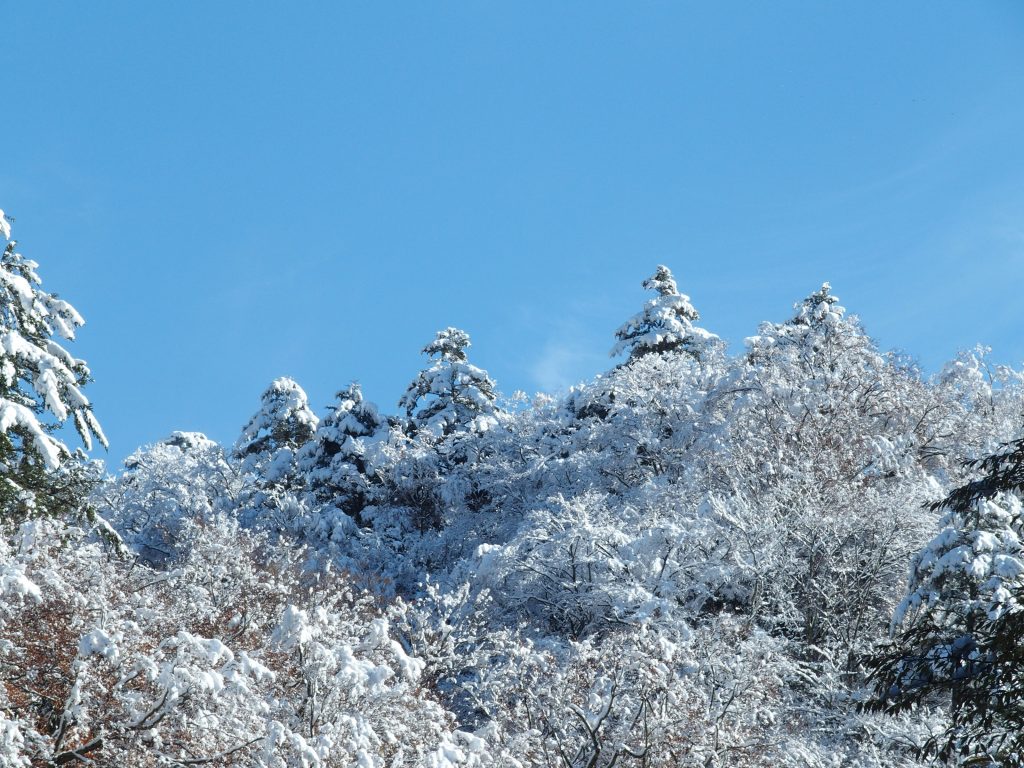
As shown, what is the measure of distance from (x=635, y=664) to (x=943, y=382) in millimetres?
23172

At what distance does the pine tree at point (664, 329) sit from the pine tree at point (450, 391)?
6396mm

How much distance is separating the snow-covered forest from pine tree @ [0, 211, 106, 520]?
5 cm

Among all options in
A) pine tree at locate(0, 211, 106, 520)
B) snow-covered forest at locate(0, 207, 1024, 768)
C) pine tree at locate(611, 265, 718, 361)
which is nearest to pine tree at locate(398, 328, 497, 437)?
snow-covered forest at locate(0, 207, 1024, 768)

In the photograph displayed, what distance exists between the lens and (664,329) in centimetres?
3997

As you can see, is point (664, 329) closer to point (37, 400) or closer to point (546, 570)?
point (546, 570)

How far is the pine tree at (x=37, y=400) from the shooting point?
12186 millimetres

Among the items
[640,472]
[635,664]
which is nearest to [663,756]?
[635,664]

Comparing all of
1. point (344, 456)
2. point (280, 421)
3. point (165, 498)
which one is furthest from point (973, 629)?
point (280, 421)

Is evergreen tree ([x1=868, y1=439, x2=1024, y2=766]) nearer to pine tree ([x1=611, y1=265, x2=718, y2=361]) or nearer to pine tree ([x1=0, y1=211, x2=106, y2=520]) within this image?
pine tree ([x1=0, y1=211, x2=106, y2=520])

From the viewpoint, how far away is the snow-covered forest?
997 centimetres

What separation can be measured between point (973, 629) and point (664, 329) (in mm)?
30163

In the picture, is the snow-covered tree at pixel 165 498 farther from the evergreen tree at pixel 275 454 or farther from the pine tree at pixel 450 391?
the pine tree at pixel 450 391

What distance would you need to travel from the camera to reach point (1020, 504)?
14.5 m

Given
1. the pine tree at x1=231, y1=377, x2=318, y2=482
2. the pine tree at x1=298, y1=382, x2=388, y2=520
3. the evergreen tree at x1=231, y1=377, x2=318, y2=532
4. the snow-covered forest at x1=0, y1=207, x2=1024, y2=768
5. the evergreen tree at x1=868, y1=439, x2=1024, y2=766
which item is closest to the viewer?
the evergreen tree at x1=868, y1=439, x2=1024, y2=766
